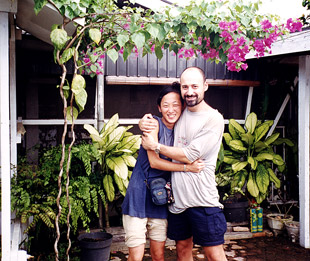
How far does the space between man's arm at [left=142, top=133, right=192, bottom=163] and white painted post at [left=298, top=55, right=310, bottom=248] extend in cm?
251

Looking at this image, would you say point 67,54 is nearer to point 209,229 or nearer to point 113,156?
point 209,229

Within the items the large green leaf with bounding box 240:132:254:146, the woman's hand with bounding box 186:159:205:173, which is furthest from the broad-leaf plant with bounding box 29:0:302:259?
the large green leaf with bounding box 240:132:254:146

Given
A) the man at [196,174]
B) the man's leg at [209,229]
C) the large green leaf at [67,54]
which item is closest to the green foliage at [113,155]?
the man at [196,174]

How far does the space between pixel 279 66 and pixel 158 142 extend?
3829 mm

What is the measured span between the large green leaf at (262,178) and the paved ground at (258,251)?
0.70 m

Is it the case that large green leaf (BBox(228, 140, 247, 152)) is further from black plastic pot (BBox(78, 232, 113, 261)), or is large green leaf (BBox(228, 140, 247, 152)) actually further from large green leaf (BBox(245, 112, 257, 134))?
black plastic pot (BBox(78, 232, 113, 261))

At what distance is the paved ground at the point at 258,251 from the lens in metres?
4.17

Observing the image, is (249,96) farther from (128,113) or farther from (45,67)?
(45,67)

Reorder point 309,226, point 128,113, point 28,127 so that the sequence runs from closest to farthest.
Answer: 1. point 309,226
2. point 28,127
3. point 128,113

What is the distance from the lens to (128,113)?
17.2 feet

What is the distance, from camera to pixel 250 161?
488cm

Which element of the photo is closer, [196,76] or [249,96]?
[196,76]

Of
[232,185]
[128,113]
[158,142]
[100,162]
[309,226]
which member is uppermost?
[128,113]

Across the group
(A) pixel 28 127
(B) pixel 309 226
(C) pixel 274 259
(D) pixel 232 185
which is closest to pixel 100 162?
(A) pixel 28 127
